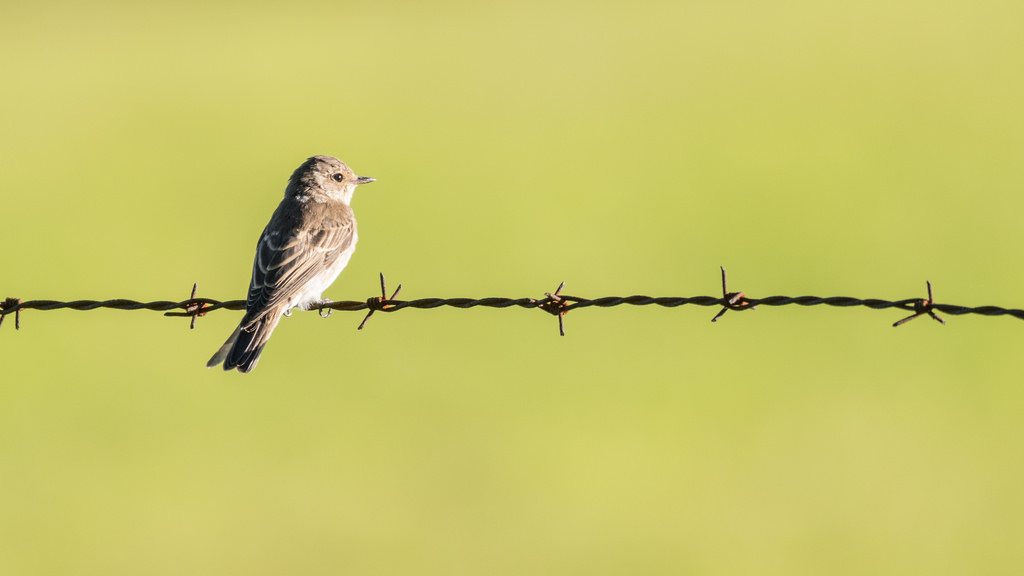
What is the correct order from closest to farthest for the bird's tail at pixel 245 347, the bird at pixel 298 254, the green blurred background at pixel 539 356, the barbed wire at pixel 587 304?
1. the barbed wire at pixel 587 304
2. the bird's tail at pixel 245 347
3. the bird at pixel 298 254
4. the green blurred background at pixel 539 356

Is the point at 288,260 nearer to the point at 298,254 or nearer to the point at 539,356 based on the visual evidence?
the point at 298,254

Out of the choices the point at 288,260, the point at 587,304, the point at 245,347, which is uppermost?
the point at 288,260

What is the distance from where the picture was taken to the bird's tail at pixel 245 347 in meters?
6.60

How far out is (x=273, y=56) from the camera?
1148 inches

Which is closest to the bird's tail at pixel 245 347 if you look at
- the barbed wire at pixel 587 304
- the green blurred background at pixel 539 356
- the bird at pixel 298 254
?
the bird at pixel 298 254

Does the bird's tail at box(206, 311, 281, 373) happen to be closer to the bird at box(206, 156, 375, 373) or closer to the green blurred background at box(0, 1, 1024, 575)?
the bird at box(206, 156, 375, 373)

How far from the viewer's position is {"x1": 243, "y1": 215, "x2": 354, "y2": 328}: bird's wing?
6.81 m

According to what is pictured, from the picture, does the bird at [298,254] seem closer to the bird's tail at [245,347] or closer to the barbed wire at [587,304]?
the bird's tail at [245,347]

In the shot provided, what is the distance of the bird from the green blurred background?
3114 millimetres

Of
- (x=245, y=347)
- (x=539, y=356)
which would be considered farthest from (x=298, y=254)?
(x=539, y=356)

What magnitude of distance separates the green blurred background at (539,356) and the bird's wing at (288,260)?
10.5ft

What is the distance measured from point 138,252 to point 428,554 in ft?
26.5

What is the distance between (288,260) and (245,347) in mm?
710

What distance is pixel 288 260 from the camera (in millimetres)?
7105
